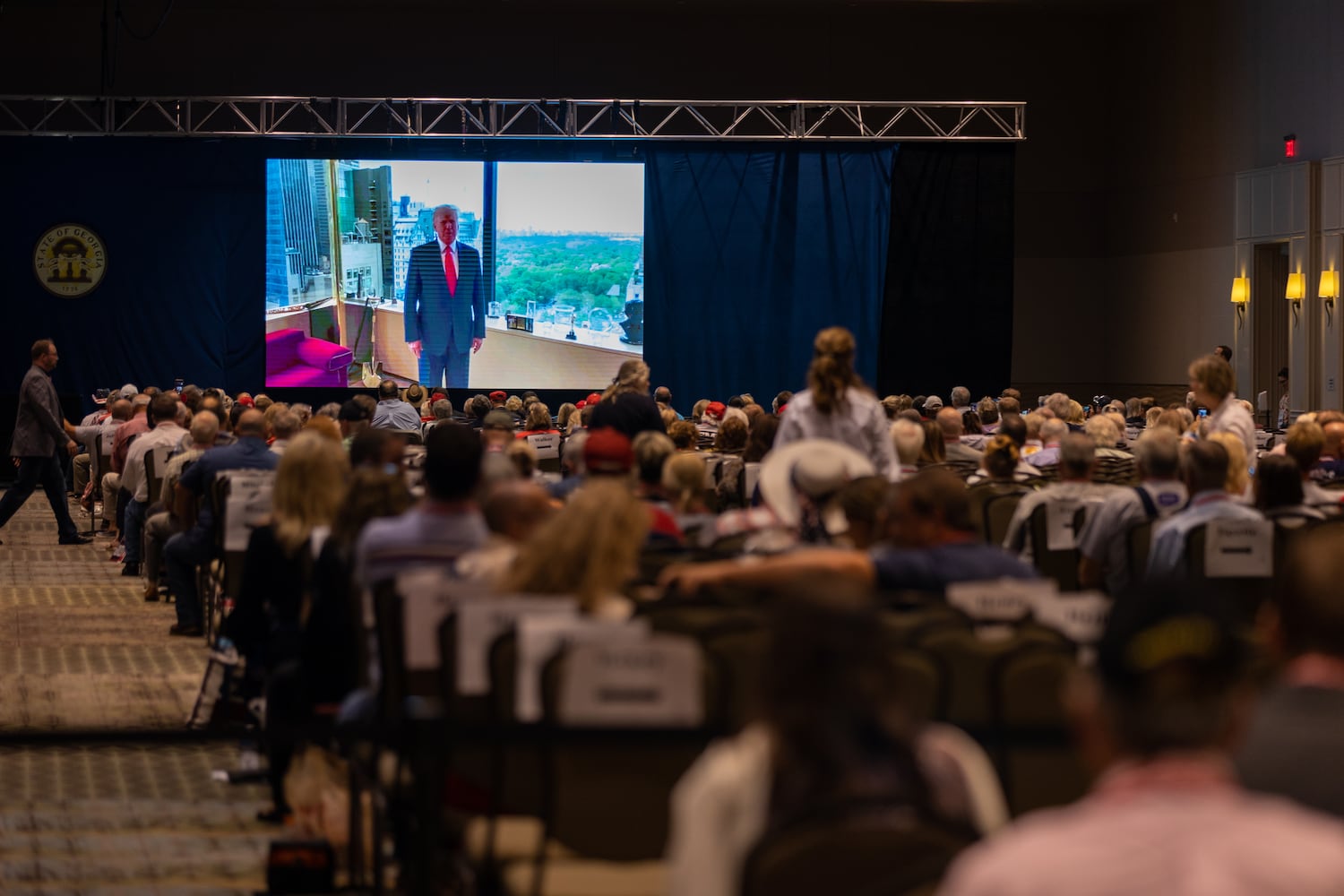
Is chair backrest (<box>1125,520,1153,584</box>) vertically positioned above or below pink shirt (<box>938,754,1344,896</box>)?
below

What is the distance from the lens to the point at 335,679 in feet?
16.1

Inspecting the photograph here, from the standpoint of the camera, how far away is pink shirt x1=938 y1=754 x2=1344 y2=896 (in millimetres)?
1449

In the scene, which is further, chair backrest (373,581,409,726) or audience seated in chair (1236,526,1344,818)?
chair backrest (373,581,409,726)

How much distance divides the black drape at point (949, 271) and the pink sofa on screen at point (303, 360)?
684 centimetres

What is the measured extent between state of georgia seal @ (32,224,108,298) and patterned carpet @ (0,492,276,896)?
432 inches

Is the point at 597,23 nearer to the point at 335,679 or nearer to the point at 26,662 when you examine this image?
the point at 26,662

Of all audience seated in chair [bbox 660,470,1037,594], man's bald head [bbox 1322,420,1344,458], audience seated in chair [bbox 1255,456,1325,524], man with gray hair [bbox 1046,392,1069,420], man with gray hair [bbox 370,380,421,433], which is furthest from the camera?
man with gray hair [bbox 370,380,421,433]

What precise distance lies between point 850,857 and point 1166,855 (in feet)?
1.70

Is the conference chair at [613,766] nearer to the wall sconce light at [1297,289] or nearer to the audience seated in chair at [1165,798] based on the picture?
the audience seated in chair at [1165,798]

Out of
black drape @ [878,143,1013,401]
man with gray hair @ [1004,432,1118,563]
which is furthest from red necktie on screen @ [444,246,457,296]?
man with gray hair @ [1004,432,1118,563]

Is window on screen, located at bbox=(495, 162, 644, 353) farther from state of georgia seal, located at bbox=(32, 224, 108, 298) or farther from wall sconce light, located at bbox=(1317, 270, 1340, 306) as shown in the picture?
wall sconce light, located at bbox=(1317, 270, 1340, 306)

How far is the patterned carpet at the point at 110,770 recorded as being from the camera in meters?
4.57

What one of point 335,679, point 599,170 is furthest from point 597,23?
point 335,679

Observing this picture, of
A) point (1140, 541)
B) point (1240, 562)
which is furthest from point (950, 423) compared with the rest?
point (1240, 562)
